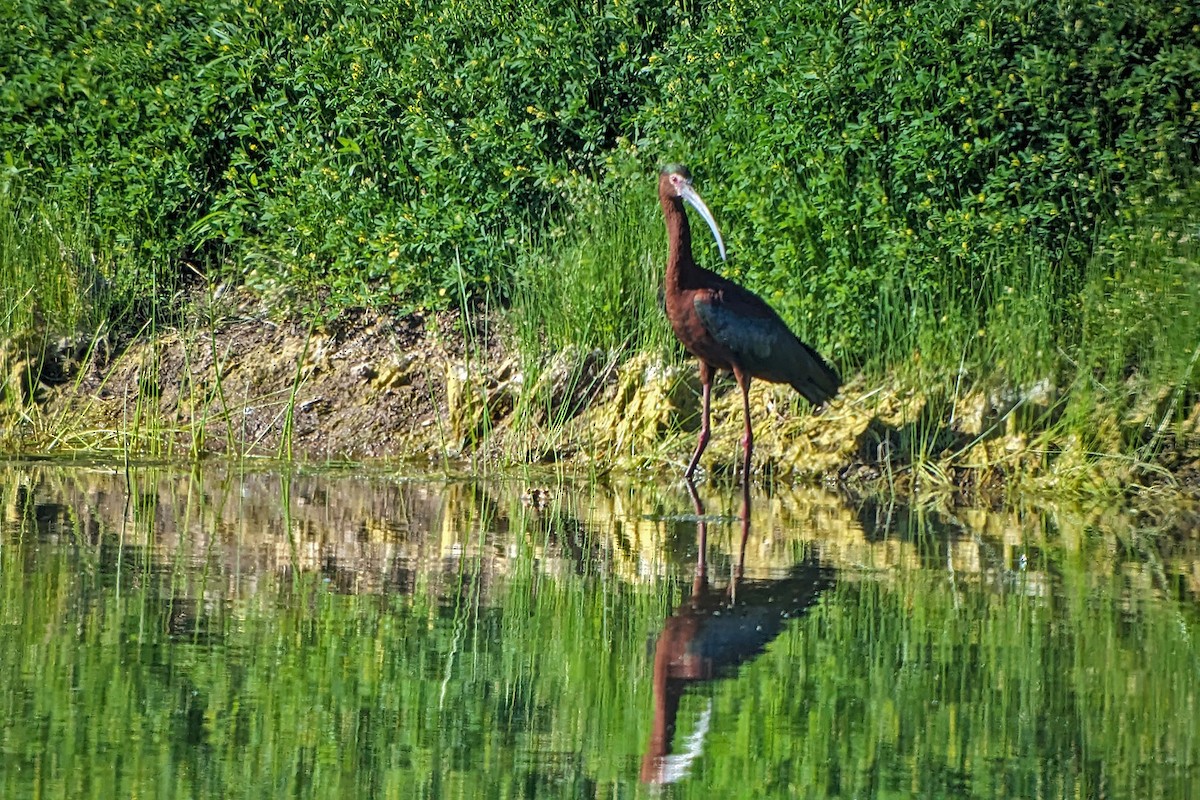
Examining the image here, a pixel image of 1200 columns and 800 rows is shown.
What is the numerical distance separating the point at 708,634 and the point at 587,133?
20.0 feet

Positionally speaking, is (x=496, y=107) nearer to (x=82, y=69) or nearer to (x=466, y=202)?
(x=466, y=202)

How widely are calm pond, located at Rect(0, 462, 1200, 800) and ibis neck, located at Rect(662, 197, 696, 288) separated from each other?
74.7 inches

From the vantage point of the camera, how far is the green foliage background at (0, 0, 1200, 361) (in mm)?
9602

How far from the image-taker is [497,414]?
11078mm

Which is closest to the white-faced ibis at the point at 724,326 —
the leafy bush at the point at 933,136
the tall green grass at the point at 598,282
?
the leafy bush at the point at 933,136

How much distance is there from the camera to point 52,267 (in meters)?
11.7

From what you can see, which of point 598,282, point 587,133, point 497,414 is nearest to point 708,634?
point 598,282

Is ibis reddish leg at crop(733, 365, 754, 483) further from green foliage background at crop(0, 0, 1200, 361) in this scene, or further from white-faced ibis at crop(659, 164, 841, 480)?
green foliage background at crop(0, 0, 1200, 361)

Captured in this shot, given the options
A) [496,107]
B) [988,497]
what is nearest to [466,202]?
[496,107]

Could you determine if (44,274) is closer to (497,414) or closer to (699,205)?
(497,414)

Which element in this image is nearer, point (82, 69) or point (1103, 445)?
point (1103, 445)

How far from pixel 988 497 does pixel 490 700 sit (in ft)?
17.8

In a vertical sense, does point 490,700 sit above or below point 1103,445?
below

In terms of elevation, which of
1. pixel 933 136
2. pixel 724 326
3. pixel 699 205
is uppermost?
pixel 933 136
